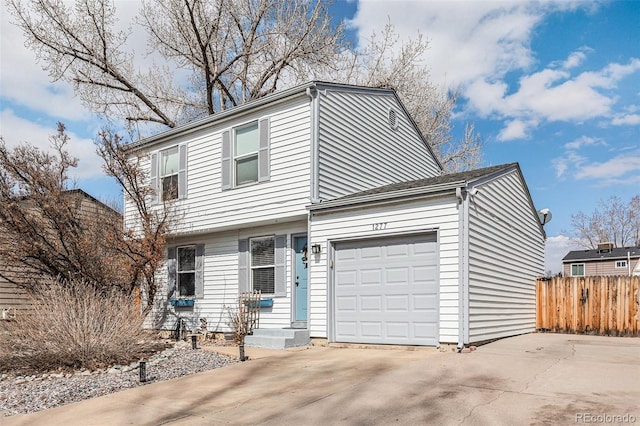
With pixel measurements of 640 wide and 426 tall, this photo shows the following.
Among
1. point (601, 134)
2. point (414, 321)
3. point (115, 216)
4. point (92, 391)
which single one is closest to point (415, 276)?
point (414, 321)

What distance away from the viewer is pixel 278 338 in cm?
1038

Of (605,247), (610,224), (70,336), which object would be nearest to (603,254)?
(605,247)

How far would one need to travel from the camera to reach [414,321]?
9.44 meters

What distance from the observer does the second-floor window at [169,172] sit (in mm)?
14281

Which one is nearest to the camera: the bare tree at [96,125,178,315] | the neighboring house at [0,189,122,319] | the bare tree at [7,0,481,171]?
the bare tree at [96,125,178,315]

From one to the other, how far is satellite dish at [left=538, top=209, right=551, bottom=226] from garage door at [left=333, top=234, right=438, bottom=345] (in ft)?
19.6

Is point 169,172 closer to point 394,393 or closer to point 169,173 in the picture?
point 169,173

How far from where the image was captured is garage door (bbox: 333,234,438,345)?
9.37 m

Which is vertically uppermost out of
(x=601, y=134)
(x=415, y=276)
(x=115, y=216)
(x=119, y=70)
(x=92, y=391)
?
(x=119, y=70)

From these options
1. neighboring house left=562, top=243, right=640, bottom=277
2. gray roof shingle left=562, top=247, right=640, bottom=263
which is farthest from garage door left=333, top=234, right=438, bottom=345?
gray roof shingle left=562, top=247, right=640, bottom=263

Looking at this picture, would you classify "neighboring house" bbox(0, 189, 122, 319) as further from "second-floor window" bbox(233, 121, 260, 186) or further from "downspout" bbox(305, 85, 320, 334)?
"downspout" bbox(305, 85, 320, 334)

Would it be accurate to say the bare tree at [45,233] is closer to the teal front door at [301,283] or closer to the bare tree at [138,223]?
the bare tree at [138,223]

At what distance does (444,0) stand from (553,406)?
1374cm

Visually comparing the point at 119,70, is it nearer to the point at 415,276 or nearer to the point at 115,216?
the point at 115,216
